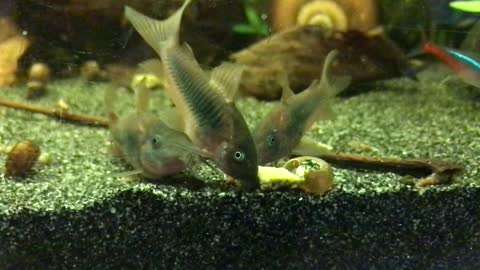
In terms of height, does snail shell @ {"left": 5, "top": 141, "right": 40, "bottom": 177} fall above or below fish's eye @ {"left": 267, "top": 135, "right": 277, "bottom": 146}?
below

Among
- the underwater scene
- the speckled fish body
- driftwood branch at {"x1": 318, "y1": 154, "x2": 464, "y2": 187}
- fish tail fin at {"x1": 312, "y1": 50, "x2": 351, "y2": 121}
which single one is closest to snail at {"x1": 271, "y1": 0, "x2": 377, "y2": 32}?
the underwater scene

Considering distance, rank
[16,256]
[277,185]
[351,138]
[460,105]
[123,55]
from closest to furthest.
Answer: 1. [16,256]
2. [277,185]
3. [123,55]
4. [351,138]
5. [460,105]

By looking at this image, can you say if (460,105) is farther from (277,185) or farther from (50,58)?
(50,58)

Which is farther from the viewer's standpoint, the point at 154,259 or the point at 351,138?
the point at 351,138

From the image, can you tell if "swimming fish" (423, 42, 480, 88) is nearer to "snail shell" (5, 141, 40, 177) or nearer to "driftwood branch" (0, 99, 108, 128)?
"driftwood branch" (0, 99, 108, 128)

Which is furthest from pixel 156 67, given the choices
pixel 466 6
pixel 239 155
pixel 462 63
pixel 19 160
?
pixel 466 6

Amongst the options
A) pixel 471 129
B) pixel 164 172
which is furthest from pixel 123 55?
pixel 471 129

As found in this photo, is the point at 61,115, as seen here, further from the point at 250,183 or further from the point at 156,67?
the point at 250,183
